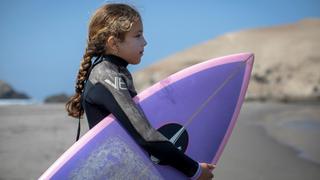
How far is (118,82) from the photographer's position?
6.17ft

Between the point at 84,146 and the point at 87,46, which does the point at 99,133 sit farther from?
the point at 87,46

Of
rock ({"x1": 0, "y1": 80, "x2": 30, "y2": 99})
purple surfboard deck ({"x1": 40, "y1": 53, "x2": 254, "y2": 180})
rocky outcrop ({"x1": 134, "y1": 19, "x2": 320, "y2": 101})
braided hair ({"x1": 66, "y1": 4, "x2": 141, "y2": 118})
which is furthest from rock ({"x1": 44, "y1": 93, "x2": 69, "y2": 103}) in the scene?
braided hair ({"x1": 66, "y1": 4, "x2": 141, "y2": 118})

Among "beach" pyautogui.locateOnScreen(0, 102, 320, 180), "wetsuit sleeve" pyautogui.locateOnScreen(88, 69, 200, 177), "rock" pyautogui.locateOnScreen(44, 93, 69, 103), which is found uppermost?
"wetsuit sleeve" pyautogui.locateOnScreen(88, 69, 200, 177)

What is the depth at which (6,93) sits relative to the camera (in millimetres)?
28125

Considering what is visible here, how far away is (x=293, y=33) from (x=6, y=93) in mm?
44287

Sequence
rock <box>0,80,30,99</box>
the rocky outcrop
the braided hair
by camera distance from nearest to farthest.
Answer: the braided hair < rock <box>0,80,30,99</box> < the rocky outcrop

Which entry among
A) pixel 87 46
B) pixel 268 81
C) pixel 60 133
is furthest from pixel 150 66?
pixel 87 46

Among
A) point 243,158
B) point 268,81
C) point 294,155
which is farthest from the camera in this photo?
point 268,81

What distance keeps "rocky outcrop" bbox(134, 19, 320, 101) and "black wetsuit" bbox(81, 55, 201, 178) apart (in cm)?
3294

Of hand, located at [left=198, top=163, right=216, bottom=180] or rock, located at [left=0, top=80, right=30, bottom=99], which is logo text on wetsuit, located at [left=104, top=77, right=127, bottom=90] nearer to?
hand, located at [left=198, top=163, right=216, bottom=180]

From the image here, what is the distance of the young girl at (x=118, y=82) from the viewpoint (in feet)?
6.17

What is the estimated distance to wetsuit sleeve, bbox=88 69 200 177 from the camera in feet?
6.14

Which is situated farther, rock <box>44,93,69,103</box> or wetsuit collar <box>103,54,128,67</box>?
rock <box>44,93,69,103</box>

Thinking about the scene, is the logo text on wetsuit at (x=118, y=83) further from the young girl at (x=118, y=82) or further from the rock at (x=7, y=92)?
the rock at (x=7, y=92)
